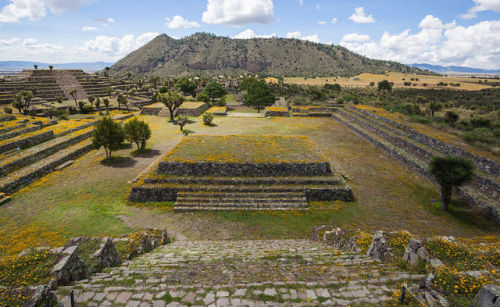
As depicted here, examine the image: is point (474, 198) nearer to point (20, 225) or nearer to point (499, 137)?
point (499, 137)

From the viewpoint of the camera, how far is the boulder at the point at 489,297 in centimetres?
439

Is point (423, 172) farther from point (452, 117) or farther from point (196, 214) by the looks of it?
point (196, 214)

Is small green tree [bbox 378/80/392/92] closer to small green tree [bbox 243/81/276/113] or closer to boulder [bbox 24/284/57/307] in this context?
small green tree [bbox 243/81/276/113]

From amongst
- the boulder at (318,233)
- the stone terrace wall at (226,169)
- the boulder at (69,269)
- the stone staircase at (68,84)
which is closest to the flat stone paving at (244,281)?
the boulder at (69,269)

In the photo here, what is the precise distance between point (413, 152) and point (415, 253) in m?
21.2

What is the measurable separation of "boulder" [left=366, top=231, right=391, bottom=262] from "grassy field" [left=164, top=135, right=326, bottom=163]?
991 centimetres

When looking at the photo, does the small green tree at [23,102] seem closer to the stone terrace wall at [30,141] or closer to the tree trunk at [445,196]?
the stone terrace wall at [30,141]

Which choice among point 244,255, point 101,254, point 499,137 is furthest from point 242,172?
point 499,137

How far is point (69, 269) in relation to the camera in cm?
704

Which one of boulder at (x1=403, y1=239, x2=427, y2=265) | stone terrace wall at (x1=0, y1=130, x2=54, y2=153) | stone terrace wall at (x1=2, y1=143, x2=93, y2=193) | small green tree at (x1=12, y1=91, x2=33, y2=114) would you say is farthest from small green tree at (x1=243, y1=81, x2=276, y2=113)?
boulder at (x1=403, y1=239, x2=427, y2=265)

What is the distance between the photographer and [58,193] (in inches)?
693

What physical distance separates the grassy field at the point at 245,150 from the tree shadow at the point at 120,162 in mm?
6373

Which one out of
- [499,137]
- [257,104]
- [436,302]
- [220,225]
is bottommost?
[220,225]

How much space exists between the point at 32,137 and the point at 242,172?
84.6 ft
